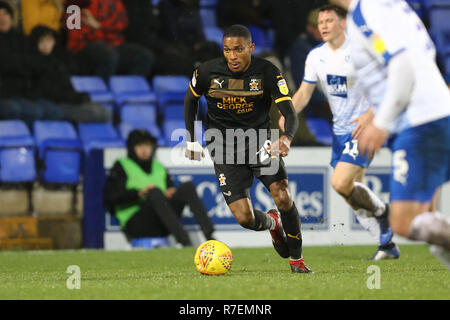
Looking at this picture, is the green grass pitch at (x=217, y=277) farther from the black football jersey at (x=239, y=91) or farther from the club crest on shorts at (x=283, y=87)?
the club crest on shorts at (x=283, y=87)

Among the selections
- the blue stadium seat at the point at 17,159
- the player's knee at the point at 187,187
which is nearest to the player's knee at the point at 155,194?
the player's knee at the point at 187,187

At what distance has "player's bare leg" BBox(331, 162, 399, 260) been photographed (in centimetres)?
809

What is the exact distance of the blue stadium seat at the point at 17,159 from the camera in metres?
10.5

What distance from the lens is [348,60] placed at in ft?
27.4

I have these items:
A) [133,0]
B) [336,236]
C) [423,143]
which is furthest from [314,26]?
[423,143]

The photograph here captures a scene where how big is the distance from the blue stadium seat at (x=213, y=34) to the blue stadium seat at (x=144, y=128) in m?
2.36

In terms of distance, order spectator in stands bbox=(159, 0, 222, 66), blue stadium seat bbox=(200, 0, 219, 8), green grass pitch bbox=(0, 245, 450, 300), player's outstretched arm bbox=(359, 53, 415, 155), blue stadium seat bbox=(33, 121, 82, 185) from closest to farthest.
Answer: player's outstretched arm bbox=(359, 53, 415, 155) → green grass pitch bbox=(0, 245, 450, 300) → blue stadium seat bbox=(33, 121, 82, 185) → spectator in stands bbox=(159, 0, 222, 66) → blue stadium seat bbox=(200, 0, 219, 8)


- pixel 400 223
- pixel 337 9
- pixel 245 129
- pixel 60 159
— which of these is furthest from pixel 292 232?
pixel 60 159

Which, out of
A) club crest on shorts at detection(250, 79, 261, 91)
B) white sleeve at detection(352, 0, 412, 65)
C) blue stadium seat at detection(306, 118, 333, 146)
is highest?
white sleeve at detection(352, 0, 412, 65)

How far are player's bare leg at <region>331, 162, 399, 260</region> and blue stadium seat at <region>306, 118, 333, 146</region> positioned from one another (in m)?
3.57

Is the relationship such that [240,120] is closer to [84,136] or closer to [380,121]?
[380,121]

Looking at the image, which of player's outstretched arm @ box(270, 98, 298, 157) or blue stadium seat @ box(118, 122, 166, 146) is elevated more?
player's outstretched arm @ box(270, 98, 298, 157)

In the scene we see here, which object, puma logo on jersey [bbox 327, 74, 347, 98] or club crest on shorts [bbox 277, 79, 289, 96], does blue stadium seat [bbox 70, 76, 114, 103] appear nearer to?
puma logo on jersey [bbox 327, 74, 347, 98]

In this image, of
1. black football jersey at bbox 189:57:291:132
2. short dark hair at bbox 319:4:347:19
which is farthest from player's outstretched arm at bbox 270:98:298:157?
short dark hair at bbox 319:4:347:19
